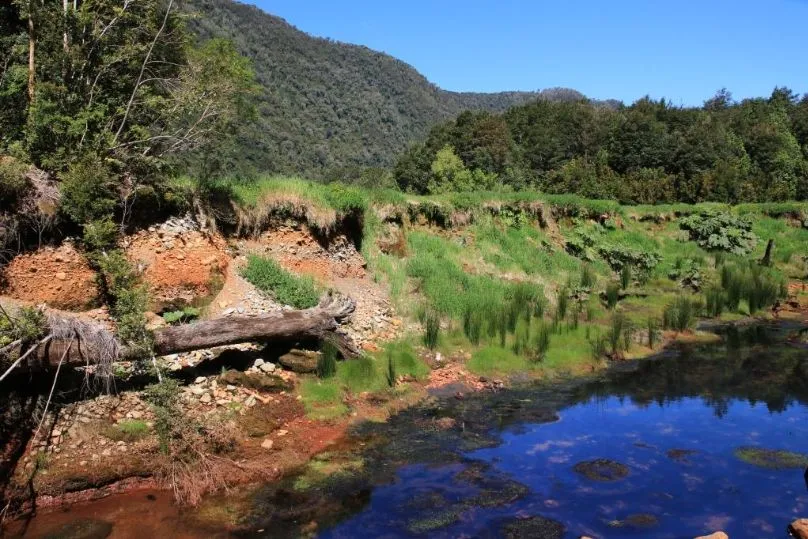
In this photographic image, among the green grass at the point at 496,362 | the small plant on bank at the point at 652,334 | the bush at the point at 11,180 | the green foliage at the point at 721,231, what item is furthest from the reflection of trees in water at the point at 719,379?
the green foliage at the point at 721,231

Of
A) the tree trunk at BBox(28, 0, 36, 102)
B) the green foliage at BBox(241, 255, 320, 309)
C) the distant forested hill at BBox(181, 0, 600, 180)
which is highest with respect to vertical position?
the distant forested hill at BBox(181, 0, 600, 180)

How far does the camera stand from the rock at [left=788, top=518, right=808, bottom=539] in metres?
6.67

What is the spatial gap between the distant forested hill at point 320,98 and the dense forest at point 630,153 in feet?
42.6

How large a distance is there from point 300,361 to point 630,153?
41504 millimetres

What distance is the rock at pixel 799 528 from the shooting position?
667 centimetres

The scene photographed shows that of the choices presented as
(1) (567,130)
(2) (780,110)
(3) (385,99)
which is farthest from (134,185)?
(3) (385,99)

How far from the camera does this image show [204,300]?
475 inches

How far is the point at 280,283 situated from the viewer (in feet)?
43.1

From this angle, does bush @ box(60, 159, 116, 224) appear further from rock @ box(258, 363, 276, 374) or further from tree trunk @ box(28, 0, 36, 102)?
rock @ box(258, 363, 276, 374)

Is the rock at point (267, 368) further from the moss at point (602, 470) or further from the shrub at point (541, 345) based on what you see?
the shrub at point (541, 345)

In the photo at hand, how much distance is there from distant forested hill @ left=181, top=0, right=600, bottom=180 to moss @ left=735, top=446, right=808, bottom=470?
45671 mm

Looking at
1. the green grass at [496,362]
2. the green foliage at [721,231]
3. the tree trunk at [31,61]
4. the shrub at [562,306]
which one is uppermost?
the tree trunk at [31,61]

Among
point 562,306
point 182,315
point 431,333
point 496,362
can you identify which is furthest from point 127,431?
point 562,306

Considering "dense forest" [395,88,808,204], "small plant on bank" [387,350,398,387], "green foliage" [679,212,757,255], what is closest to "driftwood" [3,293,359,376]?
"small plant on bank" [387,350,398,387]
